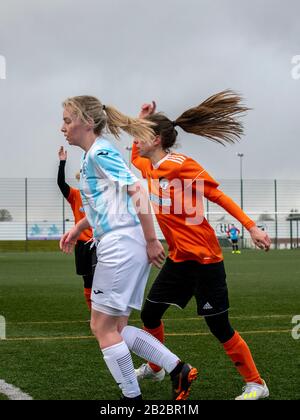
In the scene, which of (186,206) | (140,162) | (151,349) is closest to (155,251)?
(151,349)

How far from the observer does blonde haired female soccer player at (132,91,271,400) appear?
5.58 m

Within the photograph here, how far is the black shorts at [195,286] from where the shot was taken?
5598mm

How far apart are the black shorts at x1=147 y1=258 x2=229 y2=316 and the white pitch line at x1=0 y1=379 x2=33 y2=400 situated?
1.19 meters

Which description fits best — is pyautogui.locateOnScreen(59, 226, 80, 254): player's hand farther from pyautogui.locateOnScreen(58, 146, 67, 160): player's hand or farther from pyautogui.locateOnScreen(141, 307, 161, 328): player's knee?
pyautogui.locateOnScreen(58, 146, 67, 160): player's hand

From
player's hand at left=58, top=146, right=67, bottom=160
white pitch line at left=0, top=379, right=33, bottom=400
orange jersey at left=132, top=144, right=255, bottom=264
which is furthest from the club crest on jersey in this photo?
player's hand at left=58, top=146, right=67, bottom=160

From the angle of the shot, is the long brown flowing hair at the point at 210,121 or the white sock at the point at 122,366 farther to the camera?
the long brown flowing hair at the point at 210,121

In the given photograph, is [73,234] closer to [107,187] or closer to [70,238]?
[70,238]

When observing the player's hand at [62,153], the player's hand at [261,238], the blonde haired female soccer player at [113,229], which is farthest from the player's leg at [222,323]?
the player's hand at [62,153]

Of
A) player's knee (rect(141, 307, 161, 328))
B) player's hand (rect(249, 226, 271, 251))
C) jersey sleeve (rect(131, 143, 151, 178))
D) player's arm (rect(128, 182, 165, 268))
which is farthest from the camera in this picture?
jersey sleeve (rect(131, 143, 151, 178))

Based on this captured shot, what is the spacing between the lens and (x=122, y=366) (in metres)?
4.71

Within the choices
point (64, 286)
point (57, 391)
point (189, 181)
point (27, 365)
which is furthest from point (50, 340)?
point (64, 286)

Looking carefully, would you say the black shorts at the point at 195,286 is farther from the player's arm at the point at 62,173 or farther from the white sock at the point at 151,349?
the player's arm at the point at 62,173
